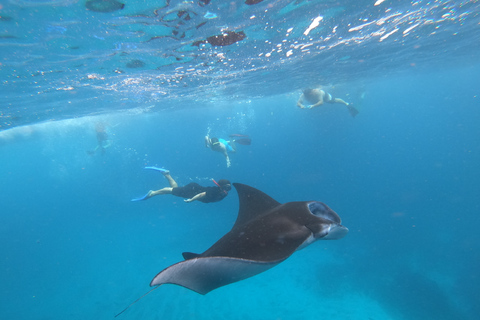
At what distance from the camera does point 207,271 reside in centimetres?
242

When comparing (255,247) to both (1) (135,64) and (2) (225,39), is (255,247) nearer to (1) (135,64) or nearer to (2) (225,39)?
(2) (225,39)

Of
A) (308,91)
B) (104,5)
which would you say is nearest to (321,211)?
(104,5)

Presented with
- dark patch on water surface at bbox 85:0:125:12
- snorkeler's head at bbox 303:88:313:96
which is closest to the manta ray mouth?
dark patch on water surface at bbox 85:0:125:12

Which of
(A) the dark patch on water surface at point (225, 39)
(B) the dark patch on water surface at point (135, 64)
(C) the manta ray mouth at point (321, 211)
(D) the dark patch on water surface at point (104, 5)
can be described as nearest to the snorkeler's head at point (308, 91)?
(A) the dark patch on water surface at point (225, 39)

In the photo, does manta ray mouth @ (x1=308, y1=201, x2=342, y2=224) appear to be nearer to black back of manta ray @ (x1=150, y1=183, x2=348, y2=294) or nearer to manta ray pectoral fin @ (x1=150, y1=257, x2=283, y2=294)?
black back of manta ray @ (x1=150, y1=183, x2=348, y2=294)

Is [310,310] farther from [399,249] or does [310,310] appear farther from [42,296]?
[42,296]

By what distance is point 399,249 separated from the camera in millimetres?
14727

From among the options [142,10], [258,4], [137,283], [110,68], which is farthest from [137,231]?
[258,4]

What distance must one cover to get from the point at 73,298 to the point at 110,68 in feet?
50.3

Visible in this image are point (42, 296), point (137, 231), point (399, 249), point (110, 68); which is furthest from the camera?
point (137, 231)

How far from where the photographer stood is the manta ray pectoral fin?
90.4 inches

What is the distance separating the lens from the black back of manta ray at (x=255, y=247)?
2359mm

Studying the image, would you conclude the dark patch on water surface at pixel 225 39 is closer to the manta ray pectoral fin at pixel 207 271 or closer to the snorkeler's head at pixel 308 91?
the snorkeler's head at pixel 308 91

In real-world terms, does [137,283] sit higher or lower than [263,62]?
lower
